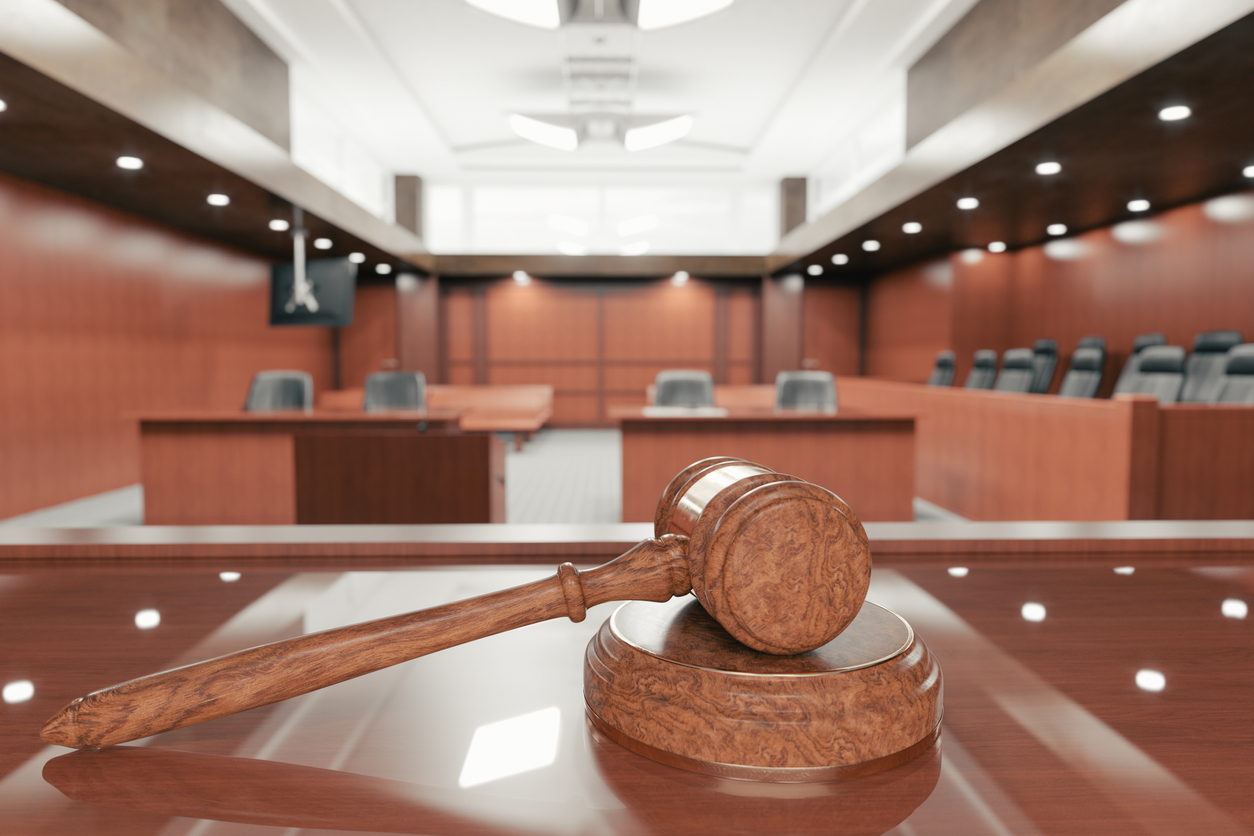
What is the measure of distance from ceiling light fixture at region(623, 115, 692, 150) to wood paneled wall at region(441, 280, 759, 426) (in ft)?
15.1

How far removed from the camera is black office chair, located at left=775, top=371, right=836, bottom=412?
20.0 ft

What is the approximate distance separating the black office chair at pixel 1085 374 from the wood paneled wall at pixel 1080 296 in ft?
2.36

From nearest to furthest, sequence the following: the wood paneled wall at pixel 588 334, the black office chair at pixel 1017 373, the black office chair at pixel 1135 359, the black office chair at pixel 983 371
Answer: the black office chair at pixel 1135 359 < the black office chair at pixel 1017 373 < the black office chair at pixel 983 371 < the wood paneled wall at pixel 588 334

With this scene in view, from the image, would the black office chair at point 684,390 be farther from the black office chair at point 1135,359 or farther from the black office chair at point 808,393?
the black office chair at point 1135,359

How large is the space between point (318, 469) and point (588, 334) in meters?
8.79

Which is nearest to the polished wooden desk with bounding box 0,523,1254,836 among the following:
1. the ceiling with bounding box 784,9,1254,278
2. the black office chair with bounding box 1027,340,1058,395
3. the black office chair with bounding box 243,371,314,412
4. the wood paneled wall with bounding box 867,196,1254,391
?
the ceiling with bounding box 784,9,1254,278

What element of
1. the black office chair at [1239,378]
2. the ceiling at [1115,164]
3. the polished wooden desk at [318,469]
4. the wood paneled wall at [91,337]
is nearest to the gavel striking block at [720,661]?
the polished wooden desk at [318,469]

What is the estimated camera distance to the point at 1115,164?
18.2 ft

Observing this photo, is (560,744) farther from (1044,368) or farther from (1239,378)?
(1044,368)

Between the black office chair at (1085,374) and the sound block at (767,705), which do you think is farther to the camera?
the black office chair at (1085,374)

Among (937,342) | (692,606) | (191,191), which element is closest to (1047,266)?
(937,342)

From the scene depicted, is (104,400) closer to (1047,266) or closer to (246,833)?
(246,833)

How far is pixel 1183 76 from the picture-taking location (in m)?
3.79

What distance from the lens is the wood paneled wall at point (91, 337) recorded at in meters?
5.62
